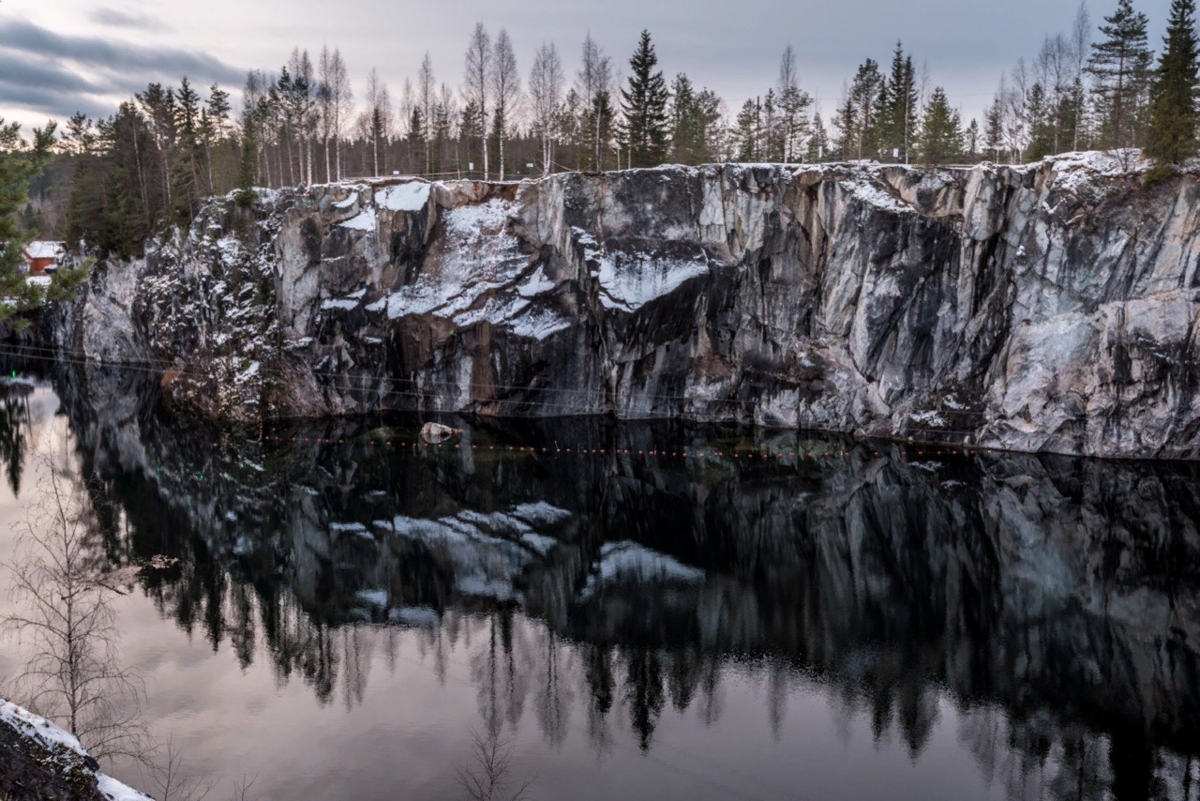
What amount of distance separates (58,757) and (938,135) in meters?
45.7

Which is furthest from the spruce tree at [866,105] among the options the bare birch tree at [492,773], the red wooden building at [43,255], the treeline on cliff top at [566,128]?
the red wooden building at [43,255]

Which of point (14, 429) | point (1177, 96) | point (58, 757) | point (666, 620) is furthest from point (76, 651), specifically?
point (1177, 96)

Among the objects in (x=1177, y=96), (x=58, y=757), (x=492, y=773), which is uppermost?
(x=1177, y=96)

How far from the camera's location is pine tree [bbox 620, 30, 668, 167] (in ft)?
174

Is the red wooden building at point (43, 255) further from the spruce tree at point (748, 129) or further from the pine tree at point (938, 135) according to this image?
the pine tree at point (938, 135)

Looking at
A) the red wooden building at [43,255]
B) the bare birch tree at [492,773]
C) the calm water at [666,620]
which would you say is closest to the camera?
the bare birch tree at [492,773]

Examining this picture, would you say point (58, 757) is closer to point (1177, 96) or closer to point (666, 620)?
point (666, 620)

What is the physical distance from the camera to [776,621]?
22.6 m

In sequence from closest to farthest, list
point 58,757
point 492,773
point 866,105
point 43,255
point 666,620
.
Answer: point 58,757 → point 492,773 → point 666,620 → point 866,105 → point 43,255

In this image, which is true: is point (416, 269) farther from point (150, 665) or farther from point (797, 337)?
point (150, 665)

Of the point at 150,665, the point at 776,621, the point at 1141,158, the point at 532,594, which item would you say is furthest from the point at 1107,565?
the point at 150,665

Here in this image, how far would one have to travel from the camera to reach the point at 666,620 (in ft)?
74.3

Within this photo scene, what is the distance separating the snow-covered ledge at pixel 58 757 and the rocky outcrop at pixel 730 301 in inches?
1456

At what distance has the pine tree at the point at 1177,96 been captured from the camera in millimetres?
35438
